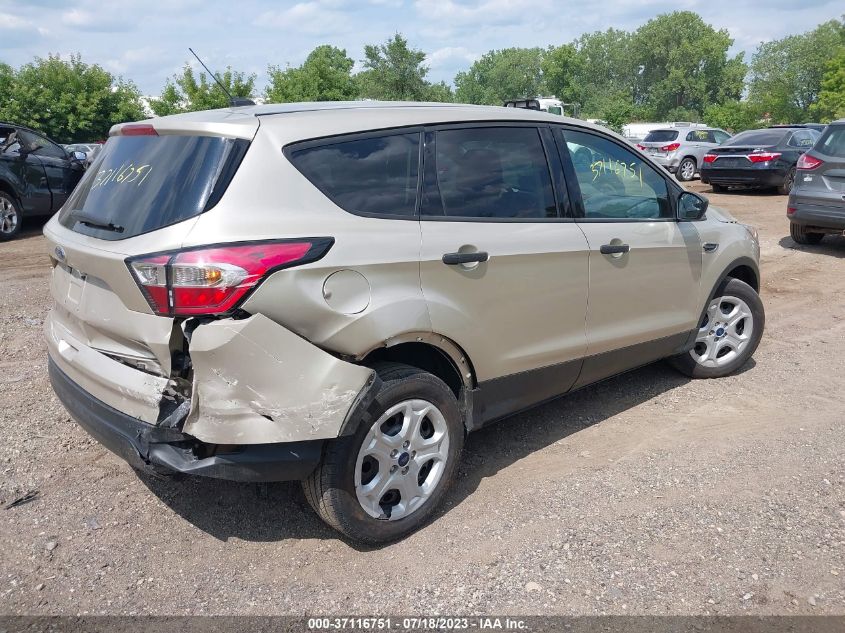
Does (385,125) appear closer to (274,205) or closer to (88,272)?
(274,205)

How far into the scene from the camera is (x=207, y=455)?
2.78 m

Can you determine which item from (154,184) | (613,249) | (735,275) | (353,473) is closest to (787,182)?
(735,275)

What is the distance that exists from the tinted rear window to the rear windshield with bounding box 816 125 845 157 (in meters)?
7.88

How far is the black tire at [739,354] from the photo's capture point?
500 cm

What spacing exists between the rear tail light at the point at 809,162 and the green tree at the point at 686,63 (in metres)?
93.3

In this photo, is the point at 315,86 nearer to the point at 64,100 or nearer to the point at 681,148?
the point at 64,100

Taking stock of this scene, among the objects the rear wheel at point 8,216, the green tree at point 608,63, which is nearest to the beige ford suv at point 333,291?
the rear wheel at point 8,216

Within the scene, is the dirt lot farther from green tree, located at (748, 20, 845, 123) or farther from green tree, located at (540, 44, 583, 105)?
green tree, located at (540, 44, 583, 105)

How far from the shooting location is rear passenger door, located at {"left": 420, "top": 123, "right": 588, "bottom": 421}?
326cm

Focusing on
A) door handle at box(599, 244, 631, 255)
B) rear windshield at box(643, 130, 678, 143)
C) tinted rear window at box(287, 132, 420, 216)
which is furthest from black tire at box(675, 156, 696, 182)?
tinted rear window at box(287, 132, 420, 216)

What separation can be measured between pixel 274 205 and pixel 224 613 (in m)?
1.59

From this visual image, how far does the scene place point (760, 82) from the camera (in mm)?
89188

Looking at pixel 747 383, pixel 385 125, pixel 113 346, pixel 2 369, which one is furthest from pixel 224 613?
pixel 747 383

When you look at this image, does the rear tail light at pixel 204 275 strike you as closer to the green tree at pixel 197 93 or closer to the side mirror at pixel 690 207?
the side mirror at pixel 690 207
